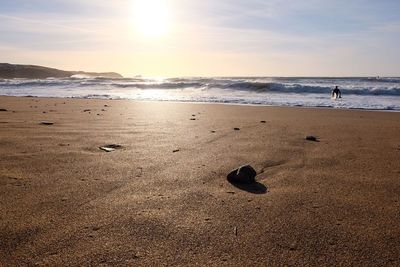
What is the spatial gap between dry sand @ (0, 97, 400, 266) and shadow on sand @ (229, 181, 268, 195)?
1cm

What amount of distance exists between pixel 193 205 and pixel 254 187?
550 millimetres

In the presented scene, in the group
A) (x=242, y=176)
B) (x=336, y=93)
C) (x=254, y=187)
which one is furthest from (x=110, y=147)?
(x=336, y=93)

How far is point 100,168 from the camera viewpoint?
3.05m

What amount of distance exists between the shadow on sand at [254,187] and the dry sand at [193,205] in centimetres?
1

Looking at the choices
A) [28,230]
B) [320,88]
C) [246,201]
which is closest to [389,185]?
[246,201]

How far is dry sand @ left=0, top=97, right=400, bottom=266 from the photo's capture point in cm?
170

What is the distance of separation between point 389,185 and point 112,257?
78.9 inches

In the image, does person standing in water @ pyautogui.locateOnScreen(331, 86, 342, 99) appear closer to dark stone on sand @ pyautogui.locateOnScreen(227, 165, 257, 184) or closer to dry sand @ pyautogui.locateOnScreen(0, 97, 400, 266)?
dry sand @ pyautogui.locateOnScreen(0, 97, 400, 266)

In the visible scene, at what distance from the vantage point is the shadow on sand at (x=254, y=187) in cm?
259

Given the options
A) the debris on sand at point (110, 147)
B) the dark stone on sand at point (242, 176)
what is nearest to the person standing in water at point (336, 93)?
→ the debris on sand at point (110, 147)

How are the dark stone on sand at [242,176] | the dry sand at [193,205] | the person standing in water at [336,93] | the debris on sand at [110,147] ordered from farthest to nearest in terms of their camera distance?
the person standing in water at [336,93] → the debris on sand at [110,147] → the dark stone on sand at [242,176] → the dry sand at [193,205]

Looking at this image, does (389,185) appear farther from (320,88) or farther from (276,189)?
(320,88)

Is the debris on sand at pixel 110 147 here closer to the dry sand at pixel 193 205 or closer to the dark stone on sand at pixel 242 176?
the dry sand at pixel 193 205

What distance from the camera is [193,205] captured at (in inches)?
90.4
